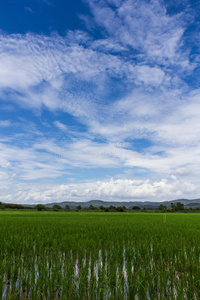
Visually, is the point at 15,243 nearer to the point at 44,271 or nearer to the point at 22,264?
the point at 22,264

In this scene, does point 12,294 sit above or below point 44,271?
below

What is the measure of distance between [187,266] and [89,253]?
2189 mm

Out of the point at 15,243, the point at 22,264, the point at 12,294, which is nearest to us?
the point at 12,294

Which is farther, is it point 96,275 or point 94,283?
point 96,275

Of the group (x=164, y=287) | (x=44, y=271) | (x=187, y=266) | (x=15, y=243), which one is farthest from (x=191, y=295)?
(x=15, y=243)

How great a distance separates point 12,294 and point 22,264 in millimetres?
1017

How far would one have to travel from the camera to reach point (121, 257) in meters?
4.55

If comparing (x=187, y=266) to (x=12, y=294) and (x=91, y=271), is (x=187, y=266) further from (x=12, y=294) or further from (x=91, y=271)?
(x=12, y=294)

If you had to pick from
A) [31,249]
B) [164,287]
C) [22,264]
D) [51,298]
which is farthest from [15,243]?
[164,287]

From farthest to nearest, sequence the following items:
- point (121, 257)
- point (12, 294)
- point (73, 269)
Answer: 1. point (121, 257)
2. point (73, 269)
3. point (12, 294)

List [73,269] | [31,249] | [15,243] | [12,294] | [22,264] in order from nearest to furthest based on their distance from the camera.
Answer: [12,294], [73,269], [22,264], [31,249], [15,243]

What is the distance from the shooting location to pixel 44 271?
3.50 meters

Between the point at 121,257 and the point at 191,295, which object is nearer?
the point at 191,295

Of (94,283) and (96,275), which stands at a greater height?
(94,283)
